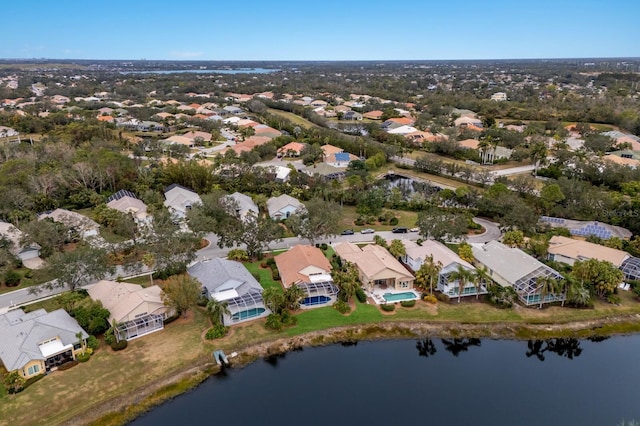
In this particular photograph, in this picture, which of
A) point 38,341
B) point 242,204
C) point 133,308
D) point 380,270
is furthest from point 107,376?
point 242,204

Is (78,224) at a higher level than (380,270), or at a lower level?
higher

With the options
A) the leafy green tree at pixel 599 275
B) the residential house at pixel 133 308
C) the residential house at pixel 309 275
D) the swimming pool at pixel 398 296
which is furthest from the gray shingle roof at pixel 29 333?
the leafy green tree at pixel 599 275

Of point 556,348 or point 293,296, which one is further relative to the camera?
point 293,296

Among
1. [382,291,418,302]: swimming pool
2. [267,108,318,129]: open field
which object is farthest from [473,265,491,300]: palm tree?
[267,108,318,129]: open field

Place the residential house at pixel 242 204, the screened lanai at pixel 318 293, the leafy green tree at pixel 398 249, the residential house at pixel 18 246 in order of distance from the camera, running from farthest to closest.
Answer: the residential house at pixel 242 204
the residential house at pixel 18 246
the leafy green tree at pixel 398 249
the screened lanai at pixel 318 293

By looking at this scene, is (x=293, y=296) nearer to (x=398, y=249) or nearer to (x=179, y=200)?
(x=398, y=249)

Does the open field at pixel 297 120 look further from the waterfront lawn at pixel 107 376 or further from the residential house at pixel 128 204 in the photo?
the waterfront lawn at pixel 107 376

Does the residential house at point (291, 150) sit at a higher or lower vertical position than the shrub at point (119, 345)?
higher
